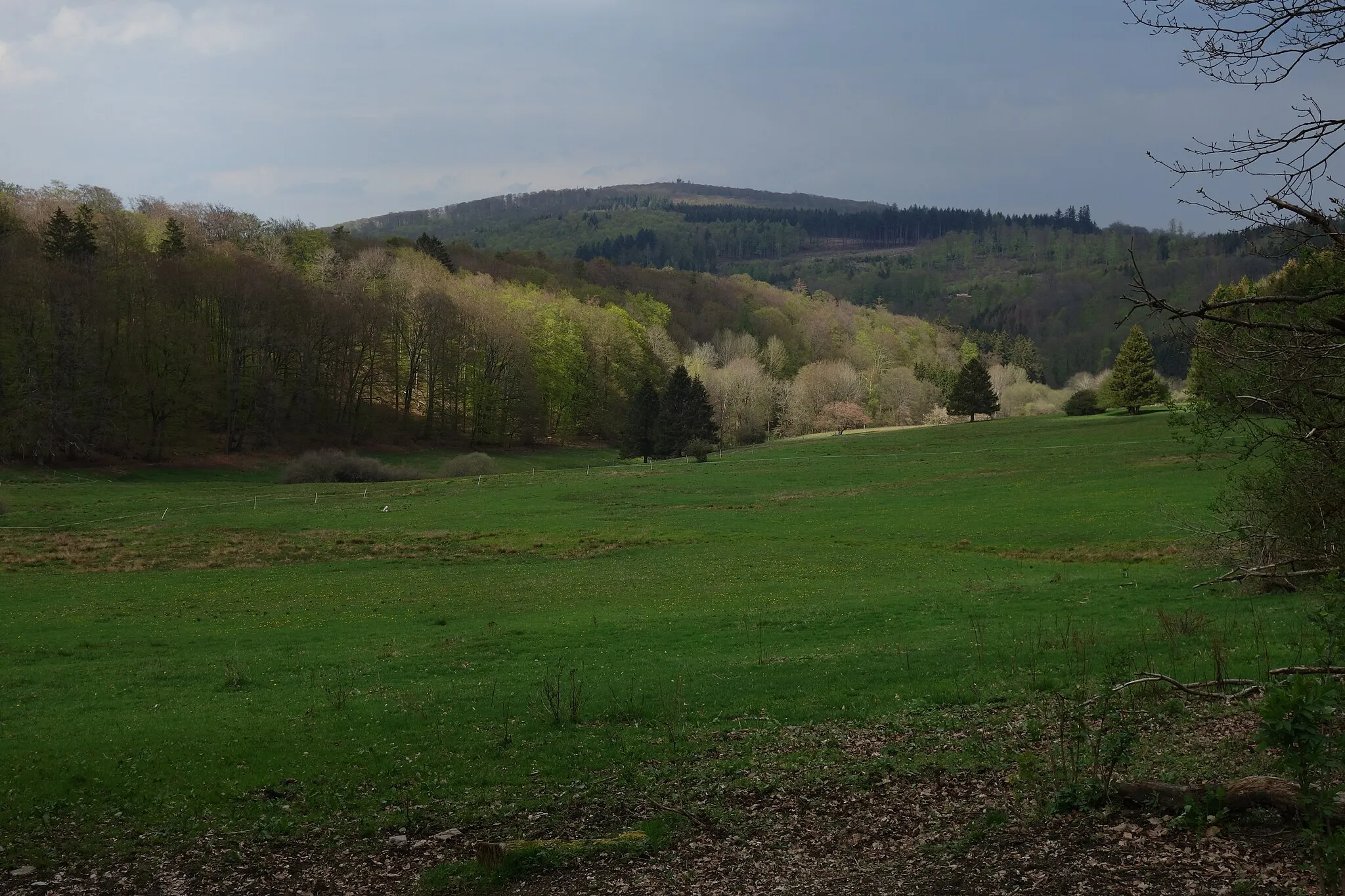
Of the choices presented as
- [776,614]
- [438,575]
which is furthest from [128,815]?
[438,575]

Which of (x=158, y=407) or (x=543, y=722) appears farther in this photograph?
(x=158, y=407)

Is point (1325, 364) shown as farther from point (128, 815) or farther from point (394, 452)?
point (394, 452)

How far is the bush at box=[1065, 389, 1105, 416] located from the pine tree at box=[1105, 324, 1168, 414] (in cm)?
739

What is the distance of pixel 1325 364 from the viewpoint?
8.45 metres

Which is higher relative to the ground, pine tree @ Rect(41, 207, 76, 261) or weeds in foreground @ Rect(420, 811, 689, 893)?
pine tree @ Rect(41, 207, 76, 261)

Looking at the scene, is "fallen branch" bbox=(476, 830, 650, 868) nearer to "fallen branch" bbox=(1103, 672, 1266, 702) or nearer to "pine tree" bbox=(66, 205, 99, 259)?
"fallen branch" bbox=(1103, 672, 1266, 702)

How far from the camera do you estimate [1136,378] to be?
9112 centimetres

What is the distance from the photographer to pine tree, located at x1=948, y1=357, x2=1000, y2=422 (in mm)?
117500

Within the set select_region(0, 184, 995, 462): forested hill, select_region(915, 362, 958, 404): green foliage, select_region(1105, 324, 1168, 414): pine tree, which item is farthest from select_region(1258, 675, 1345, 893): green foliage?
select_region(915, 362, 958, 404): green foliage

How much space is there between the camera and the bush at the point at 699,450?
8656cm

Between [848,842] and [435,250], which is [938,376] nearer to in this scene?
[435,250]

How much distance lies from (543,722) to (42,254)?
286ft

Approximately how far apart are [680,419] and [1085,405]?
4477 centimetres

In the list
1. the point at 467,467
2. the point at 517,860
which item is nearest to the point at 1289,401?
the point at 517,860
